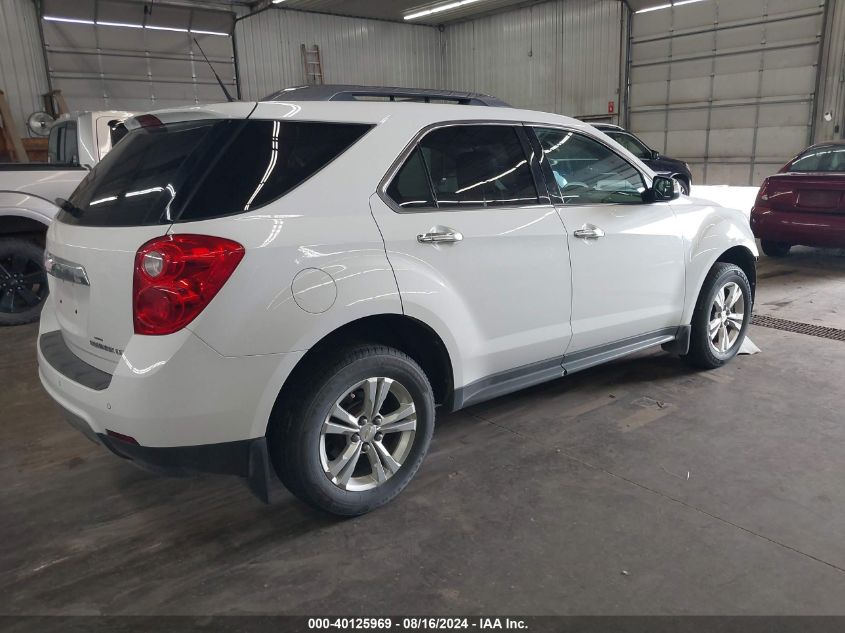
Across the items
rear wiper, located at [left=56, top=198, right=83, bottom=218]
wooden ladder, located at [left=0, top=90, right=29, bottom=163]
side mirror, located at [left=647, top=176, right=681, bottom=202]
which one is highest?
wooden ladder, located at [left=0, top=90, right=29, bottom=163]

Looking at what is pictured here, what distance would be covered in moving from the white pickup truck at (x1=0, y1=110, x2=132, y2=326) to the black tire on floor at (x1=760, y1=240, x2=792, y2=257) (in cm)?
773

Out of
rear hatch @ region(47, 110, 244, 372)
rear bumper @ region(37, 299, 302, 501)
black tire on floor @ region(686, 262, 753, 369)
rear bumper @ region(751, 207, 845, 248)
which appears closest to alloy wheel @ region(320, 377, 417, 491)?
rear bumper @ region(37, 299, 302, 501)

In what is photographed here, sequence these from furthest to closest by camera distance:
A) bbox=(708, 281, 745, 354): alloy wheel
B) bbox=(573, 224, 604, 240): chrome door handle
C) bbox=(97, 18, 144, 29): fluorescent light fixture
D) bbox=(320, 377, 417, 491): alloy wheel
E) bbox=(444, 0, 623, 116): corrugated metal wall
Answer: bbox=(444, 0, 623, 116): corrugated metal wall, bbox=(97, 18, 144, 29): fluorescent light fixture, bbox=(708, 281, 745, 354): alloy wheel, bbox=(573, 224, 604, 240): chrome door handle, bbox=(320, 377, 417, 491): alloy wheel

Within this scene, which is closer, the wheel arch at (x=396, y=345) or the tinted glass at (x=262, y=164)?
the tinted glass at (x=262, y=164)

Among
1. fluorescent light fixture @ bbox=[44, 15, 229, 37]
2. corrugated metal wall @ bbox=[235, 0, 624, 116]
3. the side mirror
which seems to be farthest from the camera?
corrugated metal wall @ bbox=[235, 0, 624, 116]

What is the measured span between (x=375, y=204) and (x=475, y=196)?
571mm

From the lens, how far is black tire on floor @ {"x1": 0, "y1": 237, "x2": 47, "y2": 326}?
556 centimetres

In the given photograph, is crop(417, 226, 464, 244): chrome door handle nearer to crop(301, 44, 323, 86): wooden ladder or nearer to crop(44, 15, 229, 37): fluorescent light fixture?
crop(44, 15, 229, 37): fluorescent light fixture

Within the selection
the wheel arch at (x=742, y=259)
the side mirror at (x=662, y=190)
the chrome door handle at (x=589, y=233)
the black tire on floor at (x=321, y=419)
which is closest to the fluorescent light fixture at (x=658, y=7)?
the wheel arch at (x=742, y=259)

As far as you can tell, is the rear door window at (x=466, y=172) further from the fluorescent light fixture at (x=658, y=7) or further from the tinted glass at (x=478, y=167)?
the fluorescent light fixture at (x=658, y=7)

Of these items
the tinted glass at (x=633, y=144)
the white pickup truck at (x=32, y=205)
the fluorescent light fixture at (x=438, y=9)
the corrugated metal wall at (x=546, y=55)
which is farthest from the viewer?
the corrugated metal wall at (x=546, y=55)

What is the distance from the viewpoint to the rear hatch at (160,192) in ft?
7.11

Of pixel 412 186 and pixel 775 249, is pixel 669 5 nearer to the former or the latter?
pixel 775 249

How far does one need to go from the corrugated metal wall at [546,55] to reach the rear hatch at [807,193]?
9443 mm
